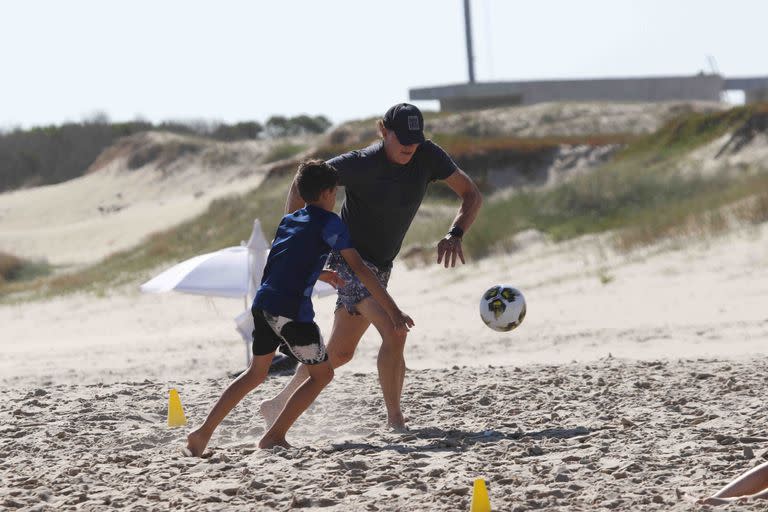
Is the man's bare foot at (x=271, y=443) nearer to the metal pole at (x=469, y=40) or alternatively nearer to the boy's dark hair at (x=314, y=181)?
the boy's dark hair at (x=314, y=181)

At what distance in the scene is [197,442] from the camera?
592 cm

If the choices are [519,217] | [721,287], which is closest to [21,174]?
[519,217]

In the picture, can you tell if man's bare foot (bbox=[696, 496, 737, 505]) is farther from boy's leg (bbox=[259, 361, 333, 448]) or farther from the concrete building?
the concrete building

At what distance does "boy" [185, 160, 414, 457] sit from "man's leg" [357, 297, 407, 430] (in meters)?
0.37

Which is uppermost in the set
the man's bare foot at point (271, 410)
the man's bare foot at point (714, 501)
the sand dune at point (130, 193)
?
the sand dune at point (130, 193)

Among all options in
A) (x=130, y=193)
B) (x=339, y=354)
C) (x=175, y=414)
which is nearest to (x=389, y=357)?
(x=339, y=354)

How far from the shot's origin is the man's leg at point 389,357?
6293mm

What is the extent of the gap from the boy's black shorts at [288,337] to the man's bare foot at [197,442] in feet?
1.57

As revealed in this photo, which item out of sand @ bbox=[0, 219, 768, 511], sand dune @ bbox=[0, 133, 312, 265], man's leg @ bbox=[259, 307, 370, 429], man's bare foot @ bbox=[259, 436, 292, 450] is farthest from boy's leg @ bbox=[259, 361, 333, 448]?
sand dune @ bbox=[0, 133, 312, 265]

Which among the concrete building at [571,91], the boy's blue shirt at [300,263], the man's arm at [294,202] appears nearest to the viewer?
the boy's blue shirt at [300,263]

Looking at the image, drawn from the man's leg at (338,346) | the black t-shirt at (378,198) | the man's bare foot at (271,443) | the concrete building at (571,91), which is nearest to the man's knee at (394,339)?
the man's leg at (338,346)

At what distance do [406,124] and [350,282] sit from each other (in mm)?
850

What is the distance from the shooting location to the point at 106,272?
2719cm

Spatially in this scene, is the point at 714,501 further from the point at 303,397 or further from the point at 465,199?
the point at 465,199
